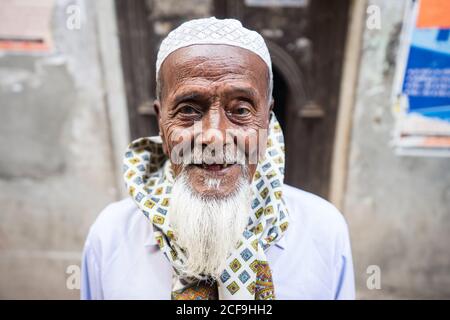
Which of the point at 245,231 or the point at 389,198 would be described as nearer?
the point at 245,231

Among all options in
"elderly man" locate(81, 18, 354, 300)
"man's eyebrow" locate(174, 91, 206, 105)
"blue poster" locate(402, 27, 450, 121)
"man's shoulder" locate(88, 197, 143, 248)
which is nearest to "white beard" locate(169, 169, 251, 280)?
"elderly man" locate(81, 18, 354, 300)

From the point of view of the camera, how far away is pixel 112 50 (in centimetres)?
239

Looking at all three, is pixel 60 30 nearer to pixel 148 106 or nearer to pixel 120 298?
pixel 148 106

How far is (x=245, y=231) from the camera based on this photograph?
3.79 ft

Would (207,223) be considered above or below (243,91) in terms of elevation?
below

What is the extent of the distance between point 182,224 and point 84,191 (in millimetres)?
2041

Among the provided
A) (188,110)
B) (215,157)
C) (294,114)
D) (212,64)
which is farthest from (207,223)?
(294,114)

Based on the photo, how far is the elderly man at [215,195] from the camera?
1.06 meters

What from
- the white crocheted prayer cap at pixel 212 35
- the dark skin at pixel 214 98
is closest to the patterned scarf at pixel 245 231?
the dark skin at pixel 214 98

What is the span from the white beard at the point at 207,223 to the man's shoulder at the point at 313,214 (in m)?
0.40

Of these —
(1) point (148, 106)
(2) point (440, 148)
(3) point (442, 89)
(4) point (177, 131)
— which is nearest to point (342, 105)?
(3) point (442, 89)

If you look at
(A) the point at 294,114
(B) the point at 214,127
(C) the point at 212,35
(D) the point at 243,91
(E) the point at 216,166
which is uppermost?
(C) the point at 212,35

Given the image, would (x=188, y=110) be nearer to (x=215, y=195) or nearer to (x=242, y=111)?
(x=242, y=111)

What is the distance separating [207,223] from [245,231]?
169 mm
